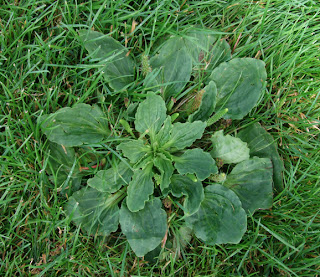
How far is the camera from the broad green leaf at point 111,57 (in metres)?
2.80

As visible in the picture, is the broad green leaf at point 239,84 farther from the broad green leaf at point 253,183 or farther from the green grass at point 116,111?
the broad green leaf at point 253,183

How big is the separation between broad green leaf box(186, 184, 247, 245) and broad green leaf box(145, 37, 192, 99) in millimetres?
921

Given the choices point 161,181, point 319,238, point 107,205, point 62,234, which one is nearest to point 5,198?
point 62,234

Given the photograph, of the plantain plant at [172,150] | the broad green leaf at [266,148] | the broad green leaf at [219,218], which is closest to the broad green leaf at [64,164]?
the plantain plant at [172,150]

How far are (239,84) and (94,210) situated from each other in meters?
1.61

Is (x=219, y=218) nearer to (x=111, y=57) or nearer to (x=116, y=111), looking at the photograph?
(x=116, y=111)

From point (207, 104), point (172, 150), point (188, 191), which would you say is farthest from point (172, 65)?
point (188, 191)

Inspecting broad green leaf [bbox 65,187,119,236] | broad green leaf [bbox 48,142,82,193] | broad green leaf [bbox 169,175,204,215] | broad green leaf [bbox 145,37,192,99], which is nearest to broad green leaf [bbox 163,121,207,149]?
broad green leaf [bbox 169,175,204,215]

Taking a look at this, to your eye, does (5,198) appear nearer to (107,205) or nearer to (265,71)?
(107,205)

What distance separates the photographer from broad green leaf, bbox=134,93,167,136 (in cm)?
267

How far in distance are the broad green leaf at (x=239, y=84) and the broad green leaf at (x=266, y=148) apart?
0.65 ft

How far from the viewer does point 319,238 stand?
2.80 meters

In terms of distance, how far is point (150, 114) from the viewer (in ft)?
8.88

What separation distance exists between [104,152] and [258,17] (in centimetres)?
189
